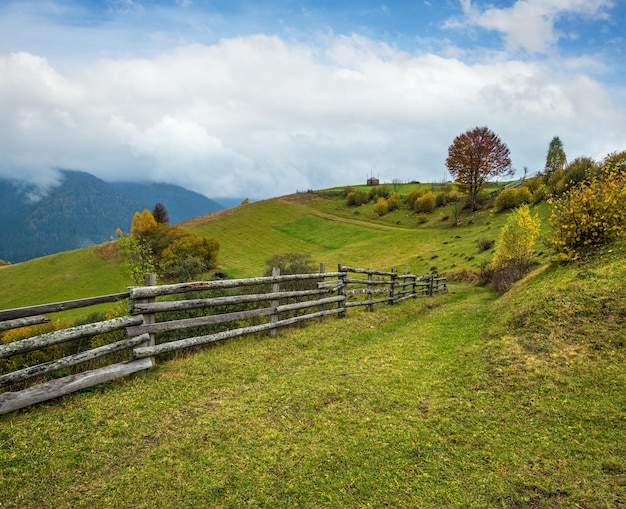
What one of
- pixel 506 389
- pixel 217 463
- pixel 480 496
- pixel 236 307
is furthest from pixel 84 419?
pixel 236 307

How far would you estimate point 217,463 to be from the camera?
167 inches

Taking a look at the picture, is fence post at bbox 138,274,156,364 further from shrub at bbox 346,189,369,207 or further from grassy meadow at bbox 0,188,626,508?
shrub at bbox 346,189,369,207

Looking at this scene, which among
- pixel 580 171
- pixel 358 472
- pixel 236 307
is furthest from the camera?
pixel 580 171

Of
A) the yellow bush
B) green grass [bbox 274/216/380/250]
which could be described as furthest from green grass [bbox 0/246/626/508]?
green grass [bbox 274/216/380/250]

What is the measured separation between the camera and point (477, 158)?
60.3 m

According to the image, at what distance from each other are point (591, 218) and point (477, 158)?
5598cm

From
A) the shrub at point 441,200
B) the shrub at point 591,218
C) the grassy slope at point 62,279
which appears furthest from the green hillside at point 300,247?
the shrub at point 591,218

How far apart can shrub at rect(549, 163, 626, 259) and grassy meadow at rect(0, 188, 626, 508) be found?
834 mm

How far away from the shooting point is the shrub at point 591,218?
402 inches

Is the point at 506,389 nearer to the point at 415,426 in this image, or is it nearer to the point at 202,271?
the point at 415,426

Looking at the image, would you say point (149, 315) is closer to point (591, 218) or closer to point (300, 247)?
point (591, 218)

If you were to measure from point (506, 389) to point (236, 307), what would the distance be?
38.6 ft

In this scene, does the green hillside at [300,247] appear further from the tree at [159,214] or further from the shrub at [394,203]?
the tree at [159,214]

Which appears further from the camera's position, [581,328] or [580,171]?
[580,171]
